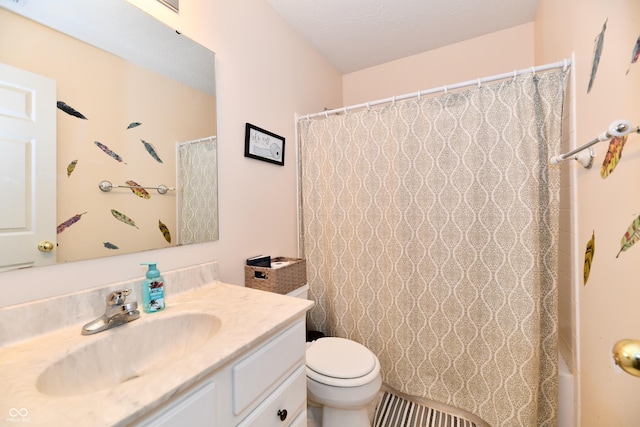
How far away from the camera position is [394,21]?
1708 millimetres

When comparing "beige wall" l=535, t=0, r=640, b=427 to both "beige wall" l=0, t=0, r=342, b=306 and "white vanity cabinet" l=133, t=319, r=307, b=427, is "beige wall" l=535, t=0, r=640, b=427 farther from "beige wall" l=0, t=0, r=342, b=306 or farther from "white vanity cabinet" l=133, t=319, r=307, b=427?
"beige wall" l=0, t=0, r=342, b=306

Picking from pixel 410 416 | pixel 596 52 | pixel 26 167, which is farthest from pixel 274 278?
pixel 596 52

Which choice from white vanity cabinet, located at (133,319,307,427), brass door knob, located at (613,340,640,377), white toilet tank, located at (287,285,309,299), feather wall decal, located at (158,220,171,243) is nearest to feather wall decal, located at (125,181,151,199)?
feather wall decal, located at (158,220,171,243)

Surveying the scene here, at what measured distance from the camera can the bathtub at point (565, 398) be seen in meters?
1.16

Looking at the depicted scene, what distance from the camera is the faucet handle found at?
0.81 m

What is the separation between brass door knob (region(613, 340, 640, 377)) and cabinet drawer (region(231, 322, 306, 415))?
735 mm

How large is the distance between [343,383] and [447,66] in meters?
2.31

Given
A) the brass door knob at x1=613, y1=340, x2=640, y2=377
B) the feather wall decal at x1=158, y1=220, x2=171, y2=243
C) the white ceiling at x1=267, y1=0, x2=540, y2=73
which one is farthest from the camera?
the white ceiling at x1=267, y1=0, x2=540, y2=73

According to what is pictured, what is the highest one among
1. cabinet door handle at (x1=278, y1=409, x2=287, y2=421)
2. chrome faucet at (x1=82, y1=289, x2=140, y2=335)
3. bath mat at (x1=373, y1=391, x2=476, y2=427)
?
chrome faucet at (x1=82, y1=289, x2=140, y2=335)

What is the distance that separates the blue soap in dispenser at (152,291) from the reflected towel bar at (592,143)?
1.42 metres

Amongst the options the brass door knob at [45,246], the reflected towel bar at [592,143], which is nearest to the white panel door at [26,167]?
the brass door knob at [45,246]

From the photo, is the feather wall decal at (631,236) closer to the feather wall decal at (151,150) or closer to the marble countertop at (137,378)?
the marble countertop at (137,378)

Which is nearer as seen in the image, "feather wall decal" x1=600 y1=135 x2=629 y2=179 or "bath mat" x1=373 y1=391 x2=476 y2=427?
"feather wall decal" x1=600 y1=135 x2=629 y2=179

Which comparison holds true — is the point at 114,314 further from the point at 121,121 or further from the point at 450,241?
the point at 450,241
